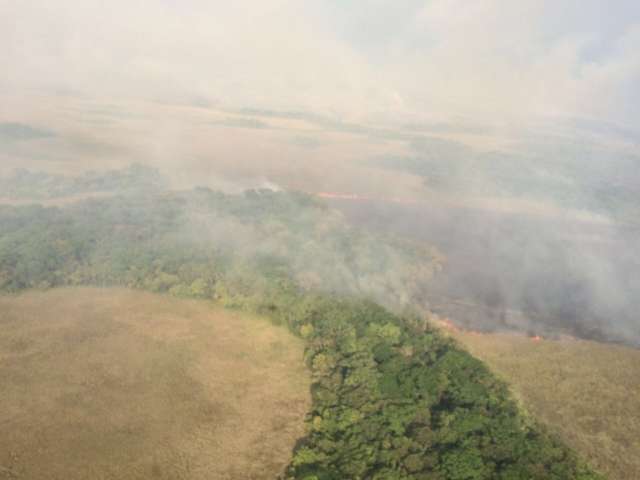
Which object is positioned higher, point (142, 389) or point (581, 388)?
point (581, 388)

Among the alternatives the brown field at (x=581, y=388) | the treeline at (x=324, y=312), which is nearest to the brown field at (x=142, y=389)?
→ the treeline at (x=324, y=312)

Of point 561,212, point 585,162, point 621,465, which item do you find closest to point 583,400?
point 621,465

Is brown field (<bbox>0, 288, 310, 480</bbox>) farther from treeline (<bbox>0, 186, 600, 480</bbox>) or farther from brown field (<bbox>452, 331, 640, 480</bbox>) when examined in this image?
brown field (<bbox>452, 331, 640, 480</bbox>)

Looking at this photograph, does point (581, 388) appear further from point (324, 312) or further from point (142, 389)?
point (142, 389)

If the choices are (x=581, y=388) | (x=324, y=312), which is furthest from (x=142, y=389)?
(x=581, y=388)

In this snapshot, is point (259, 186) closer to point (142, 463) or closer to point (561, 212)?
point (561, 212)

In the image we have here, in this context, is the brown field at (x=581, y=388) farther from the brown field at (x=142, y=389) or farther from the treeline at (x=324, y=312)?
the brown field at (x=142, y=389)
